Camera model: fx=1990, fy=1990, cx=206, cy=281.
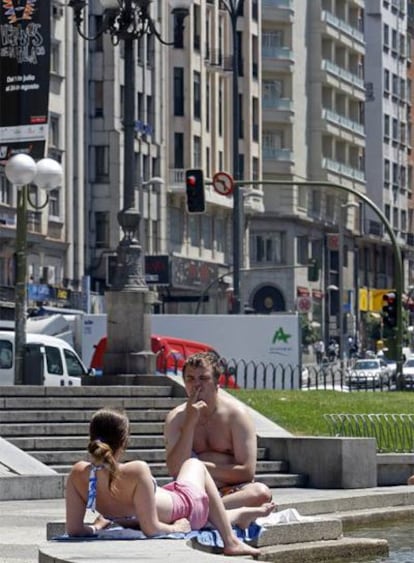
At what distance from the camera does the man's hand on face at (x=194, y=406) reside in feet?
42.3

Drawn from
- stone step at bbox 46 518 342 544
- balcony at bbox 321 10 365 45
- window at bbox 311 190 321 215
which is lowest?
stone step at bbox 46 518 342 544

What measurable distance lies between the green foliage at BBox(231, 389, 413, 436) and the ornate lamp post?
470cm

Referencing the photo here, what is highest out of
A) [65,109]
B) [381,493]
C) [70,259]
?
[65,109]

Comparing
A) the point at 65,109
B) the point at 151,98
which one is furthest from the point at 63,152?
the point at 151,98

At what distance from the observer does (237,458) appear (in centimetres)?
1347

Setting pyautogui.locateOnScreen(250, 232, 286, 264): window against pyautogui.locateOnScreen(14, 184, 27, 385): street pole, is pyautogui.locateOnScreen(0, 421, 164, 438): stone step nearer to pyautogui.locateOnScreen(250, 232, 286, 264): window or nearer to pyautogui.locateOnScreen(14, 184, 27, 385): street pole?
pyautogui.locateOnScreen(14, 184, 27, 385): street pole

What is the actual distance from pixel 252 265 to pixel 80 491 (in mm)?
84324

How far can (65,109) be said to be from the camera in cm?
7194

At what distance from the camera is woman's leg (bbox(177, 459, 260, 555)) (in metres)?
11.9

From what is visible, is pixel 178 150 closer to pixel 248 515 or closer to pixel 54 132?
pixel 54 132

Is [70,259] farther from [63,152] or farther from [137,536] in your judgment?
[137,536]

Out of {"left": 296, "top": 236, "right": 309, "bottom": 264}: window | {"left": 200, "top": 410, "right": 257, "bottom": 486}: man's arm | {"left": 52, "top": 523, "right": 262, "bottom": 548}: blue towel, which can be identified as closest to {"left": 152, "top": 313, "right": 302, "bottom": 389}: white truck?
{"left": 200, "top": 410, "right": 257, "bottom": 486}: man's arm

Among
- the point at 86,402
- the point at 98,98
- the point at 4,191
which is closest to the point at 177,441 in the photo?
the point at 86,402

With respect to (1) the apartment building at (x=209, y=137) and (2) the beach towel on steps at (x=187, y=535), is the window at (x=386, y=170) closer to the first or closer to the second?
(1) the apartment building at (x=209, y=137)
